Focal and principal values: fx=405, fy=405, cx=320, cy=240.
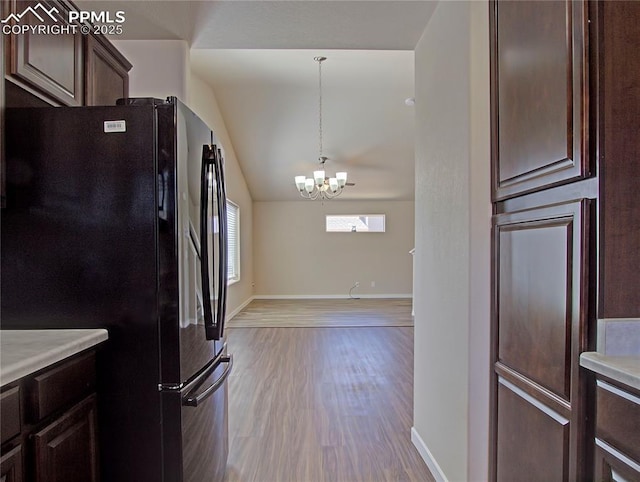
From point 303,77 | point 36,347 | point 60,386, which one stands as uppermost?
point 303,77

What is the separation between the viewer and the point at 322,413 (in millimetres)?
2895

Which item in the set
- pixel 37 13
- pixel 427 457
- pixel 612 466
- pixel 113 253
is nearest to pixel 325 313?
pixel 427 457

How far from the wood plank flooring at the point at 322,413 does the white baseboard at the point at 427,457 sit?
36 mm

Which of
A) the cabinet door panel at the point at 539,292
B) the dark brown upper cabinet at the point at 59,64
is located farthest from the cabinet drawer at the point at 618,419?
the dark brown upper cabinet at the point at 59,64

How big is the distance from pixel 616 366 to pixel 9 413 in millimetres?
1542

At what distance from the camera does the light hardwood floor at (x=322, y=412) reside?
221 cm

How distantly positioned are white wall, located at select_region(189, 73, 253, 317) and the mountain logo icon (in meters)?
3.04

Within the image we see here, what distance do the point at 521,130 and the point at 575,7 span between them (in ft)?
1.28

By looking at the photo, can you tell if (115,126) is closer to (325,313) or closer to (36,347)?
(36,347)

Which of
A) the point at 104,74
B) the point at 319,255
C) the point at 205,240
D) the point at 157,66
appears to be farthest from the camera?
Answer: the point at 319,255

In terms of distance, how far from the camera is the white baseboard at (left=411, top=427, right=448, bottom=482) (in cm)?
200

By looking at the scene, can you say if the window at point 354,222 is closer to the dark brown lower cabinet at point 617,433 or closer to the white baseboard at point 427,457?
the white baseboard at point 427,457

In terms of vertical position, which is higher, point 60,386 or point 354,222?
point 354,222

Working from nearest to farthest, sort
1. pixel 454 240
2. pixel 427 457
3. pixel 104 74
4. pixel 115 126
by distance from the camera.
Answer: pixel 115 126
pixel 454 240
pixel 104 74
pixel 427 457
